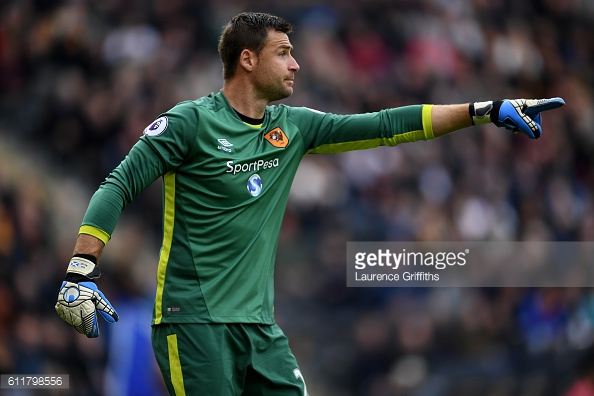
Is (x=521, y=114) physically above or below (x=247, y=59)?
below

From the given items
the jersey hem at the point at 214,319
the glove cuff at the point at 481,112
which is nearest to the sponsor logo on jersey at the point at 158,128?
the jersey hem at the point at 214,319

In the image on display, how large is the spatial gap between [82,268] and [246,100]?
1169 millimetres

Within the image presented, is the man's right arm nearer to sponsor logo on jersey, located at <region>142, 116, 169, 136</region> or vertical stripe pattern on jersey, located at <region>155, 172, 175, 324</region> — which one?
vertical stripe pattern on jersey, located at <region>155, 172, 175, 324</region>

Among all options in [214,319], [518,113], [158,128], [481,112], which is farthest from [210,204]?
[518,113]

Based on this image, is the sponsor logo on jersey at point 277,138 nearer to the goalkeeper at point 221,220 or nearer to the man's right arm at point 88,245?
the goalkeeper at point 221,220

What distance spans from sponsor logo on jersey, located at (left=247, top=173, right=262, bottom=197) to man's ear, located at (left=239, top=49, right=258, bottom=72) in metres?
0.55

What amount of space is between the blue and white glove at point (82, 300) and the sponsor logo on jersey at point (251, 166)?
2.49ft

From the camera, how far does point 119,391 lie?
7824 mm

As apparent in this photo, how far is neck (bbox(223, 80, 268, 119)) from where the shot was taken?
4371 millimetres

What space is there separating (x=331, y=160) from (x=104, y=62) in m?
2.28

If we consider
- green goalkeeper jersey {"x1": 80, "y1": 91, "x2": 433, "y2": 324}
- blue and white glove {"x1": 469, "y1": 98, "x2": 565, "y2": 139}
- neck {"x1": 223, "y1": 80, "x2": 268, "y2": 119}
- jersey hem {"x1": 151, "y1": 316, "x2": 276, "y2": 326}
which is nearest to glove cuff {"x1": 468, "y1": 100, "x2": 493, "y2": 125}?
blue and white glove {"x1": 469, "y1": 98, "x2": 565, "y2": 139}

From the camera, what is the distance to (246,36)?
176 inches

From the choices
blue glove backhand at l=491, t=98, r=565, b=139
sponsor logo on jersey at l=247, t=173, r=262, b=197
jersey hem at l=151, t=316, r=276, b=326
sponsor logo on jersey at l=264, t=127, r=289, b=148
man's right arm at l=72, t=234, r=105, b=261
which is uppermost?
blue glove backhand at l=491, t=98, r=565, b=139

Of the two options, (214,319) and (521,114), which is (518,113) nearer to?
(521,114)
